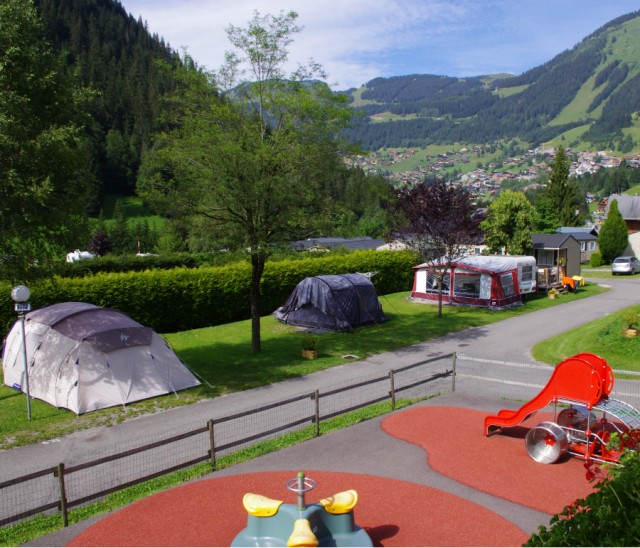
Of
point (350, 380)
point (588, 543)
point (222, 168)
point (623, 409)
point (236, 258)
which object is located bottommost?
point (350, 380)

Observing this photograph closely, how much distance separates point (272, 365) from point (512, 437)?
791cm

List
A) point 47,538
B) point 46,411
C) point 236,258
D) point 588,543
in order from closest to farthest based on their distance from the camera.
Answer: point 588,543 < point 47,538 < point 46,411 < point 236,258

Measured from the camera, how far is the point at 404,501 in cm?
821

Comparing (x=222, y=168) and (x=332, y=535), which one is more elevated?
(x=222, y=168)

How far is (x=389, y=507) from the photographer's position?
804cm

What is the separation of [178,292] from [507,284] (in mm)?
15857

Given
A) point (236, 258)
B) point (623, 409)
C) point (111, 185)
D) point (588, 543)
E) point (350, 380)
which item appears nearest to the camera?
point (588, 543)

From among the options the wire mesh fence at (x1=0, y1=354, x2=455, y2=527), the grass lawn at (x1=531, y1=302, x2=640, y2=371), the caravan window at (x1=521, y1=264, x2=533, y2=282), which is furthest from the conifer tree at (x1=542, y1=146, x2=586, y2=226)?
the wire mesh fence at (x1=0, y1=354, x2=455, y2=527)

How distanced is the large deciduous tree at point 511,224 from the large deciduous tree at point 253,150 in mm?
21000

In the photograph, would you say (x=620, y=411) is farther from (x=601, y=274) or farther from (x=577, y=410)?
(x=601, y=274)

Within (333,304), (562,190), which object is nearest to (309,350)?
(333,304)

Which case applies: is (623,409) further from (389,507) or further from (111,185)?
(111,185)

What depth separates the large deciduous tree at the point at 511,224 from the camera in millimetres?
35344

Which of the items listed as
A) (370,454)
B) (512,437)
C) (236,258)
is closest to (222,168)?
(236,258)
